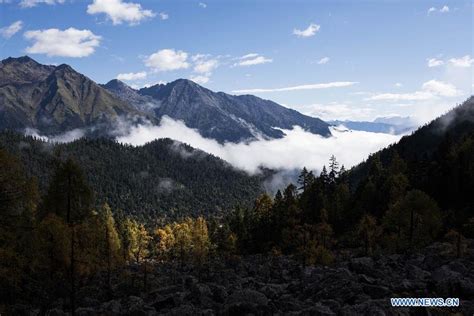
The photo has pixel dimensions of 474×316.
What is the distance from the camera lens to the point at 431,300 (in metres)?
23.0

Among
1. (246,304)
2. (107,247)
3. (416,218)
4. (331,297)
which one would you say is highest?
(416,218)

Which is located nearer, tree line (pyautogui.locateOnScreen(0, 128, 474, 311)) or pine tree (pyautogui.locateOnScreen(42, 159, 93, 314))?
tree line (pyautogui.locateOnScreen(0, 128, 474, 311))

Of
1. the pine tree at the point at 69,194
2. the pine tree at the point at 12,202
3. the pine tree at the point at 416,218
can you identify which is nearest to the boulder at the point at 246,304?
the pine tree at the point at 12,202

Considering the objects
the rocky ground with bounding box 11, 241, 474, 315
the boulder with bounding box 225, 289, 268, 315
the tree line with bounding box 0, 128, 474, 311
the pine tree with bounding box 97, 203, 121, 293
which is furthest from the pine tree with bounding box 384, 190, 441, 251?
the pine tree with bounding box 97, 203, 121, 293

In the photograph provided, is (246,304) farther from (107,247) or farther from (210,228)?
(210,228)

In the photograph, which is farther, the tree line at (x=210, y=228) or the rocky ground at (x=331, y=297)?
the rocky ground at (x=331, y=297)

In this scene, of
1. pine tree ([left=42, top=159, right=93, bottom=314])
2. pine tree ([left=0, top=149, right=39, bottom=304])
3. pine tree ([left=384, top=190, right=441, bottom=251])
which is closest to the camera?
pine tree ([left=0, top=149, right=39, bottom=304])

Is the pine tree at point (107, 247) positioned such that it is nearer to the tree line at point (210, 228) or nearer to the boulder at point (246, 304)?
the tree line at point (210, 228)

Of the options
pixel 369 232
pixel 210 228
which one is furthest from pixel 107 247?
pixel 210 228

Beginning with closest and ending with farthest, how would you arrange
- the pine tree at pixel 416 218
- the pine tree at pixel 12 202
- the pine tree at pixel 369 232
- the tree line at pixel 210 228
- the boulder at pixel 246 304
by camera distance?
the pine tree at pixel 12 202, the tree line at pixel 210 228, the boulder at pixel 246 304, the pine tree at pixel 416 218, the pine tree at pixel 369 232

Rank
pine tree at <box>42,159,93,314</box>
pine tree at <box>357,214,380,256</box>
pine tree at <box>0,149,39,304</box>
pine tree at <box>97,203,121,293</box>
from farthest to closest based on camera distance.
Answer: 1. pine tree at <box>357,214,380,256</box>
2. pine tree at <box>42,159,93,314</box>
3. pine tree at <box>97,203,121,293</box>
4. pine tree at <box>0,149,39,304</box>

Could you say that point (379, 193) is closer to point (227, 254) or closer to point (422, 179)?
point (422, 179)

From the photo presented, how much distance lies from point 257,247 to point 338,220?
20.0 metres

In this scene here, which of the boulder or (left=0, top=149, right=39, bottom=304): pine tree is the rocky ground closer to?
the boulder
